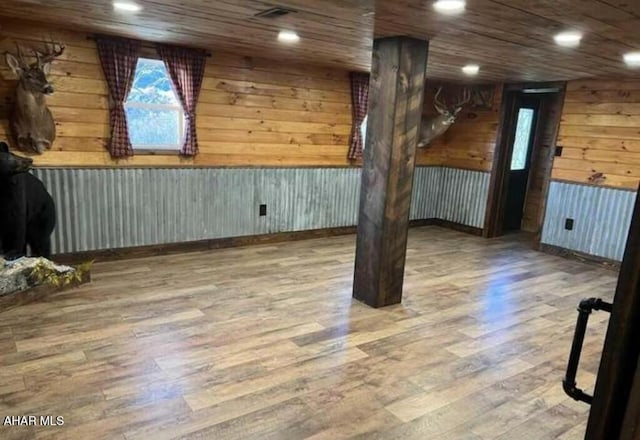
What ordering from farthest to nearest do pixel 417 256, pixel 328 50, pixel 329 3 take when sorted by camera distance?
pixel 417 256, pixel 328 50, pixel 329 3

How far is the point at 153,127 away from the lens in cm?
489

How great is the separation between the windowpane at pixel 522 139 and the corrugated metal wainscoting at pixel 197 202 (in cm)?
71

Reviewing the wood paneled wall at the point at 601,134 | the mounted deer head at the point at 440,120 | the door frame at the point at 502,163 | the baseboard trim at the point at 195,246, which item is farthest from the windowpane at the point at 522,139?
the baseboard trim at the point at 195,246

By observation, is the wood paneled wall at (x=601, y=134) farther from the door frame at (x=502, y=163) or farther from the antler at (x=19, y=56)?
the antler at (x=19, y=56)

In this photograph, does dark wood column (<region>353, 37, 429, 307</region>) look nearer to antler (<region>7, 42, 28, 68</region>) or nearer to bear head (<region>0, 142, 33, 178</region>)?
bear head (<region>0, 142, 33, 178</region>)

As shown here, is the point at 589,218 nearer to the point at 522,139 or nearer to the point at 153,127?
the point at 522,139

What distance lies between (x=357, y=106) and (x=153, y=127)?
2.65 metres

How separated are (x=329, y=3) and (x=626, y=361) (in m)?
2.49

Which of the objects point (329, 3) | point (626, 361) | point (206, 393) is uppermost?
point (329, 3)

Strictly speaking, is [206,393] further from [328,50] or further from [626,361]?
[328,50]

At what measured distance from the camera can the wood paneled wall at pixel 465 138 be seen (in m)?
6.71

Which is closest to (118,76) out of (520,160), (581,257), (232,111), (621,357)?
(232,111)

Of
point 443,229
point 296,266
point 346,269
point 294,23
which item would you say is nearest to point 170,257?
point 296,266

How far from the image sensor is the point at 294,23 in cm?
334
